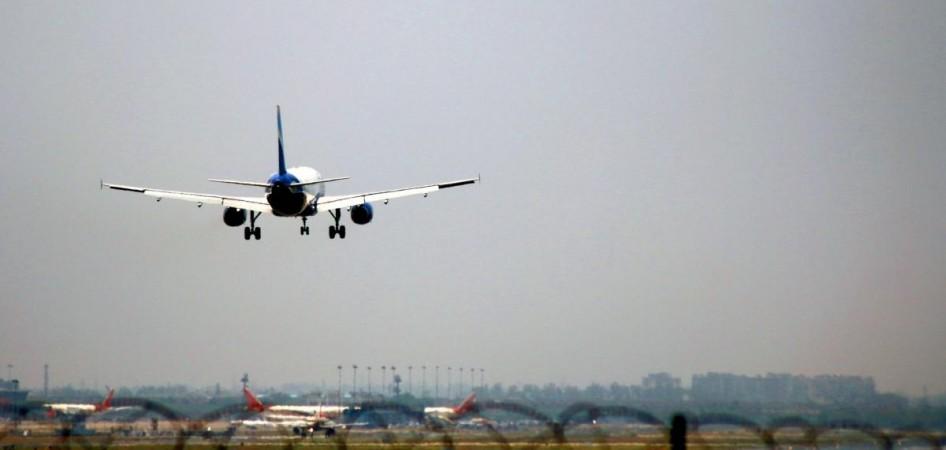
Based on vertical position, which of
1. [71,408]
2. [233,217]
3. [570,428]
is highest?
[233,217]

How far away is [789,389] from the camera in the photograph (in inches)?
3219

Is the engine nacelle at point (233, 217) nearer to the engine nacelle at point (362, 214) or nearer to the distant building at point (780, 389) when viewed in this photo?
the engine nacelle at point (362, 214)

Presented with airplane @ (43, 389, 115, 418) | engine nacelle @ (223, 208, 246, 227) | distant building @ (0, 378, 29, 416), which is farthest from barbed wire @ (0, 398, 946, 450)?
distant building @ (0, 378, 29, 416)

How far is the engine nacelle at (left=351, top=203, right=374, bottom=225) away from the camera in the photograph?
100812mm

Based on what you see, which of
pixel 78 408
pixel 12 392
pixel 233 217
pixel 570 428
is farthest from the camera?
pixel 12 392

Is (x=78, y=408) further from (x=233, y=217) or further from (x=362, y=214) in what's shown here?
(x=362, y=214)

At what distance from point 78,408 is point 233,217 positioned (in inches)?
982

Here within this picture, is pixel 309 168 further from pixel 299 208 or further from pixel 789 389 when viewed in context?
pixel 789 389

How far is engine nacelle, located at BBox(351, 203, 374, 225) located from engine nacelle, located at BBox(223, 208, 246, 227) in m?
8.18

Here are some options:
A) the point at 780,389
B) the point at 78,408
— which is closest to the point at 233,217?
the point at 78,408

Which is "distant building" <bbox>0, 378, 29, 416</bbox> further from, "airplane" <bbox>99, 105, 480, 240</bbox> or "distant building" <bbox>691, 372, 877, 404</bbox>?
"distant building" <bbox>691, 372, 877, 404</bbox>

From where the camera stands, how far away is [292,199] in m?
95.8

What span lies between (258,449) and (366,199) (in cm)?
3531

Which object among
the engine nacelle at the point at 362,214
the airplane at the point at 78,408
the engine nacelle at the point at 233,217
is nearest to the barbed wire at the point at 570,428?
the airplane at the point at 78,408
